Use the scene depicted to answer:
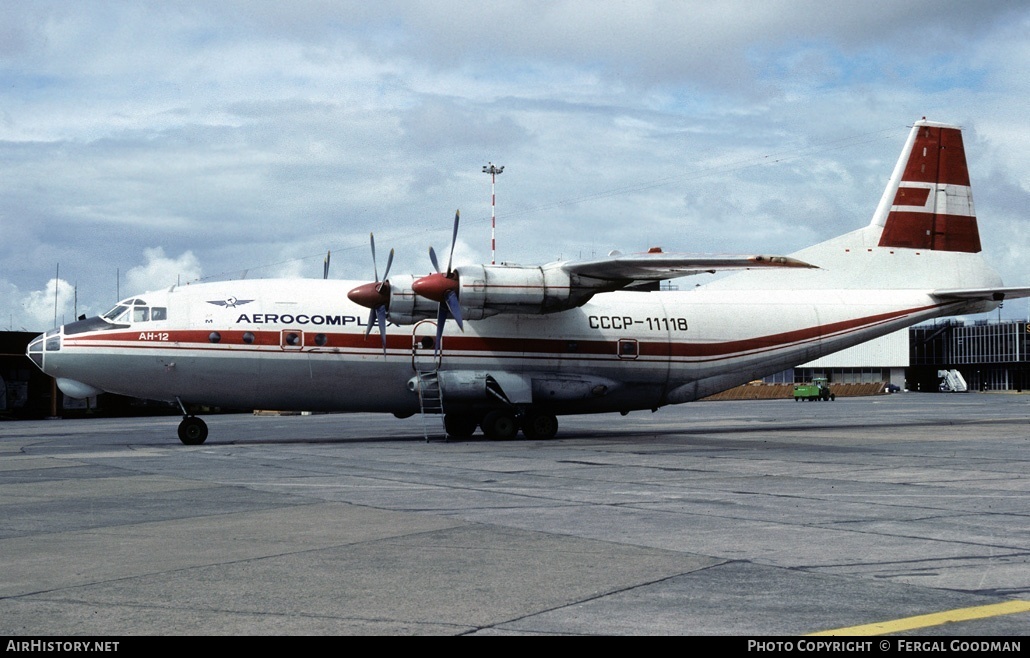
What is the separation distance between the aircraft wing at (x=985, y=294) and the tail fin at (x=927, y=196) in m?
2.04

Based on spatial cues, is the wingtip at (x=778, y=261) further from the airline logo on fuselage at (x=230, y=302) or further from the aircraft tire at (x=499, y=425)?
the airline logo on fuselage at (x=230, y=302)

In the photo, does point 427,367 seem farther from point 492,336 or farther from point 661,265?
point 661,265

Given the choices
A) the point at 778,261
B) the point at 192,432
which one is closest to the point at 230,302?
the point at 192,432

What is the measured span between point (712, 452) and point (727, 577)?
15.4 metres

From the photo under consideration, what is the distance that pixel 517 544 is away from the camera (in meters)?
10.8

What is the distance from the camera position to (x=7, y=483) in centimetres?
1775

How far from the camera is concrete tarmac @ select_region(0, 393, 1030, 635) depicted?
7.52 metres

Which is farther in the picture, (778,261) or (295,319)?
(295,319)

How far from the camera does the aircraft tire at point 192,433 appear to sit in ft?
92.4

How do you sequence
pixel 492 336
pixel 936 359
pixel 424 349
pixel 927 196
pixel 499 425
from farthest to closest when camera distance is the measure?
pixel 936 359 < pixel 927 196 < pixel 499 425 < pixel 492 336 < pixel 424 349

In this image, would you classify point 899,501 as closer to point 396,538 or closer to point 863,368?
point 396,538

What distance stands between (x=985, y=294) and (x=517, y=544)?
28.0m

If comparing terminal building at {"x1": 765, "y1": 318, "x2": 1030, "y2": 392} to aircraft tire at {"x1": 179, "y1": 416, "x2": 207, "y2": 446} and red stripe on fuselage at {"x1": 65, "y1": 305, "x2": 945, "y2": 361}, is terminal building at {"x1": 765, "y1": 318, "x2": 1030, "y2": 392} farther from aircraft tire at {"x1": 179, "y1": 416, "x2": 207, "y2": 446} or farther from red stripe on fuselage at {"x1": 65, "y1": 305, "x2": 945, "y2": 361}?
aircraft tire at {"x1": 179, "y1": 416, "x2": 207, "y2": 446}

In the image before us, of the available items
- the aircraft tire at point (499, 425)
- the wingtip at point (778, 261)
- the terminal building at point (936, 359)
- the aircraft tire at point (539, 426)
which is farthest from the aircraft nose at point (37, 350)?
the terminal building at point (936, 359)
